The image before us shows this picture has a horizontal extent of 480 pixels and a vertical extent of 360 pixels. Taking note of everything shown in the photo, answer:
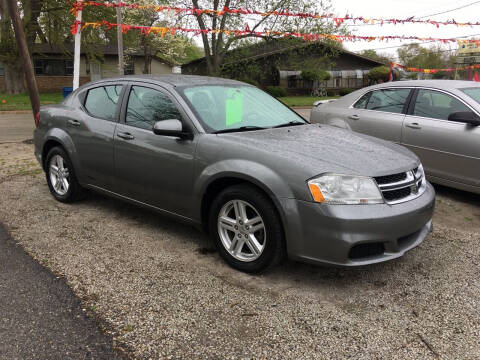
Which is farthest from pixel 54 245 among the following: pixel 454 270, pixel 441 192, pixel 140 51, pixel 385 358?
pixel 140 51

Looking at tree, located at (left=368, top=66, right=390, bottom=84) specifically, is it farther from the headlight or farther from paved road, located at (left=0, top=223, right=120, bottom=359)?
paved road, located at (left=0, top=223, right=120, bottom=359)

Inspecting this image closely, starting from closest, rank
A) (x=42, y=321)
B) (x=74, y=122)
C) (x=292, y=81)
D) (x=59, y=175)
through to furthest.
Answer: (x=42, y=321) < (x=74, y=122) < (x=59, y=175) < (x=292, y=81)

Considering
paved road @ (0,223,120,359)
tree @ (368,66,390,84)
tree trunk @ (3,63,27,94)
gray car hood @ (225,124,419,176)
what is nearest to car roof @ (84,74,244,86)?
gray car hood @ (225,124,419,176)

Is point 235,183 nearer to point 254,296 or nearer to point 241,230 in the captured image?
point 241,230

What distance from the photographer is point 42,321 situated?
2764mm

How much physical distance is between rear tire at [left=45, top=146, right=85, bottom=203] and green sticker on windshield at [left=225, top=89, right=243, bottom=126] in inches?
82.2

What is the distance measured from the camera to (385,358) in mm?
2443

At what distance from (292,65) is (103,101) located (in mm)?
27818

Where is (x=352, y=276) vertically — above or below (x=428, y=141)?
below

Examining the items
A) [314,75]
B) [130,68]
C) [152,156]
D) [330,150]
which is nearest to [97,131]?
[152,156]

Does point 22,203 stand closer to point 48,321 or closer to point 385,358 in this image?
point 48,321

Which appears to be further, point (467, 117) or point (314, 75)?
point (314, 75)

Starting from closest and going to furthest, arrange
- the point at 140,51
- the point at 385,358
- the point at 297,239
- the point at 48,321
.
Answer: the point at 385,358 → the point at 48,321 → the point at 297,239 → the point at 140,51

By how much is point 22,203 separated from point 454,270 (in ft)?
15.9
